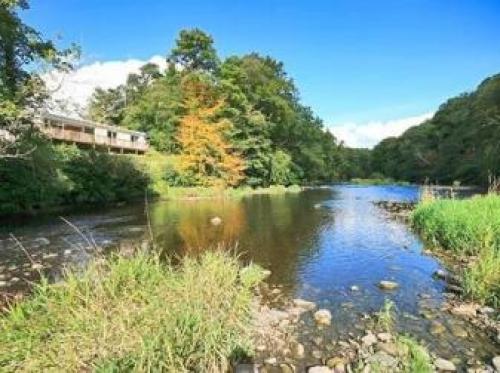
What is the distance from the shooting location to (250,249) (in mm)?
15617

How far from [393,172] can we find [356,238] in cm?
8267

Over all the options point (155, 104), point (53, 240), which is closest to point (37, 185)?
point (53, 240)

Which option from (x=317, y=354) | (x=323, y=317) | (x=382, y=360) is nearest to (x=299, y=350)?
(x=317, y=354)

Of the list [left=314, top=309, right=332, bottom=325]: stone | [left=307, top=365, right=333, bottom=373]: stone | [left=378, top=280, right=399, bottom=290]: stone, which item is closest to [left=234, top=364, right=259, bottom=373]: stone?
[left=307, top=365, right=333, bottom=373]: stone

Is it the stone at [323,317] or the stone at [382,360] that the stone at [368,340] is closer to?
the stone at [382,360]

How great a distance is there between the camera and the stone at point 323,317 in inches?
333

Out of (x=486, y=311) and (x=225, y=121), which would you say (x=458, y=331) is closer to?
(x=486, y=311)

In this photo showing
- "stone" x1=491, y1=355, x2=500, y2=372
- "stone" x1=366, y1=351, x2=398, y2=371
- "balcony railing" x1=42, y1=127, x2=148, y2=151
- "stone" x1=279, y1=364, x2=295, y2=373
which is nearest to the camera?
"stone" x1=366, y1=351, x2=398, y2=371

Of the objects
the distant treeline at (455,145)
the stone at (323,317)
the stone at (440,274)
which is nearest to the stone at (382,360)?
the stone at (323,317)

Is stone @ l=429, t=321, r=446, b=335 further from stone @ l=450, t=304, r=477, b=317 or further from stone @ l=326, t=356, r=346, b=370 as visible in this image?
stone @ l=326, t=356, r=346, b=370

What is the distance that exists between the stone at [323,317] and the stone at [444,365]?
225cm

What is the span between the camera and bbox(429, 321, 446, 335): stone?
7.88 metres

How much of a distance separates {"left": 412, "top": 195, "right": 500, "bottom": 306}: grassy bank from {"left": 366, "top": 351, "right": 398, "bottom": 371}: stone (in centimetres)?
342

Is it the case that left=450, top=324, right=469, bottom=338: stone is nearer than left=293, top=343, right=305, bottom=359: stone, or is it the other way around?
left=293, top=343, right=305, bottom=359: stone
